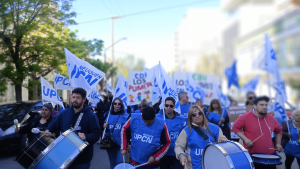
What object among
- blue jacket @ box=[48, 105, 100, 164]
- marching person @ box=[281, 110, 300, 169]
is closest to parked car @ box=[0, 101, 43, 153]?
blue jacket @ box=[48, 105, 100, 164]

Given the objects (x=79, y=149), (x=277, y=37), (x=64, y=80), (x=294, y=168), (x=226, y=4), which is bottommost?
Result: (x=294, y=168)

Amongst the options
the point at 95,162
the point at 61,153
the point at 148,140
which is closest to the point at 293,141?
the point at 148,140

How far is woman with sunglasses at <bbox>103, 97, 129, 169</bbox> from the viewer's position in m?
5.38

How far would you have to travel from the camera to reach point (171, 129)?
16.0 ft

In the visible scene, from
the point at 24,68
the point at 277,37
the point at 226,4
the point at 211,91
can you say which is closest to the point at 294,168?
the point at 211,91

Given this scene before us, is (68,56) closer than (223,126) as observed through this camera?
Yes

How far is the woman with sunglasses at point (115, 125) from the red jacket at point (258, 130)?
2.20m

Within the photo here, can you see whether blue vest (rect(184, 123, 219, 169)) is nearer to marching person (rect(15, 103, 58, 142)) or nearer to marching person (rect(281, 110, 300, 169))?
marching person (rect(281, 110, 300, 169))

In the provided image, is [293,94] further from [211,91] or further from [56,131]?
[56,131]

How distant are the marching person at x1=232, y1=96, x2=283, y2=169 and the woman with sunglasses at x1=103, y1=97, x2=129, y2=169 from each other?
220 centimetres

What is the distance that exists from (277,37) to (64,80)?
137ft

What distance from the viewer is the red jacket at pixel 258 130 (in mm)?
4293

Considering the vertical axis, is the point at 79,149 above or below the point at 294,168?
above

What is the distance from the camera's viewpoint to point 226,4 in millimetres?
84562
